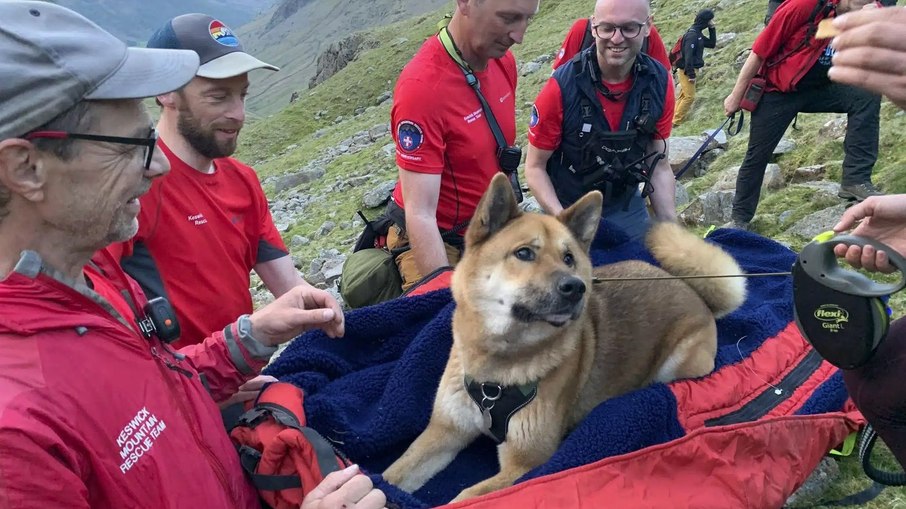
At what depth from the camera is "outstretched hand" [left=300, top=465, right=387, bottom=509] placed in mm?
2174

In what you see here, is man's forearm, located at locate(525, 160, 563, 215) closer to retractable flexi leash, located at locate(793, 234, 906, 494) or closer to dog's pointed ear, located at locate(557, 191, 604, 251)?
dog's pointed ear, located at locate(557, 191, 604, 251)

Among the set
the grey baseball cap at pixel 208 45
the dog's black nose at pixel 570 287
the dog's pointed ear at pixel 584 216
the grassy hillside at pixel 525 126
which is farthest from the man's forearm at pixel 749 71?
the grey baseball cap at pixel 208 45

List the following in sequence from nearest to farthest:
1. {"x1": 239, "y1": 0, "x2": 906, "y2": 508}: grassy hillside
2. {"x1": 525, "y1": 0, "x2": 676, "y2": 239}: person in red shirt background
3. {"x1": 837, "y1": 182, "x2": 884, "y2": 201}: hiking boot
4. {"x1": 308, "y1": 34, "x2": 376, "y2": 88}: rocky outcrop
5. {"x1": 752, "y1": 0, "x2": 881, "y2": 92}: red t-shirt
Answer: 1. {"x1": 525, "y1": 0, "x2": 676, "y2": 239}: person in red shirt background
2. {"x1": 837, "y1": 182, "x2": 884, "y2": 201}: hiking boot
3. {"x1": 752, "y1": 0, "x2": 881, "y2": 92}: red t-shirt
4. {"x1": 239, "y1": 0, "x2": 906, "y2": 508}: grassy hillside
5. {"x1": 308, "y1": 34, "x2": 376, "y2": 88}: rocky outcrop

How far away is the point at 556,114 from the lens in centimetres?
495

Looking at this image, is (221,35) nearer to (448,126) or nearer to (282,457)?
(448,126)

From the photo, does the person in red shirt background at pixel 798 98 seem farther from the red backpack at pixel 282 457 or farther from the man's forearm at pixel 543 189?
the red backpack at pixel 282 457

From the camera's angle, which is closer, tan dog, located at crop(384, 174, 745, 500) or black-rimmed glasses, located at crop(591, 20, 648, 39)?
tan dog, located at crop(384, 174, 745, 500)

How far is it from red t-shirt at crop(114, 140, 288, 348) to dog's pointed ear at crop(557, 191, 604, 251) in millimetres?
1961

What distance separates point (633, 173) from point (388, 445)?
10.4 ft

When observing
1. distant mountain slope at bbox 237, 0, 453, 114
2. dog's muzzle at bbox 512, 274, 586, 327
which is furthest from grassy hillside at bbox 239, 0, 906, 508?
distant mountain slope at bbox 237, 0, 453, 114

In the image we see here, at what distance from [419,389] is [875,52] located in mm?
2781

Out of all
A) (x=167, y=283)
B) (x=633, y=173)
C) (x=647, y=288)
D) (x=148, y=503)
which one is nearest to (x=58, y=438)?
(x=148, y=503)

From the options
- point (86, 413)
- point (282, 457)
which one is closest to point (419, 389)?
point (282, 457)

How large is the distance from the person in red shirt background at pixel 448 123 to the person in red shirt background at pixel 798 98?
307 centimetres
